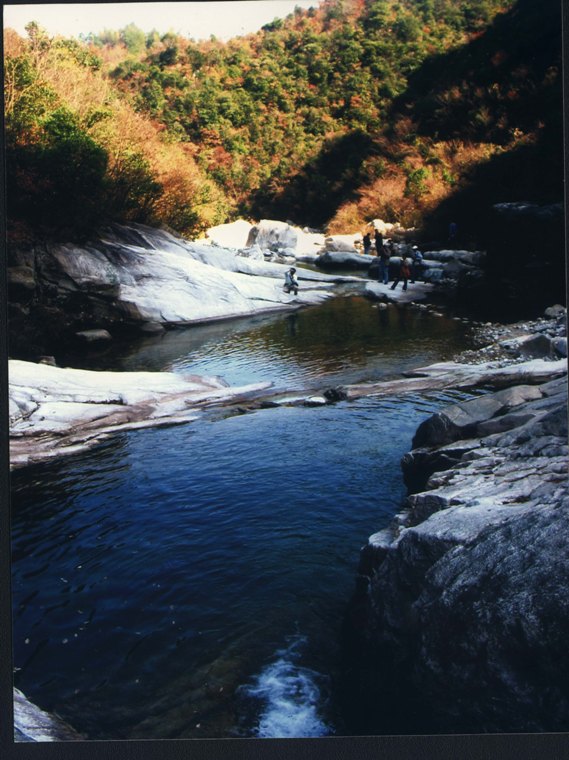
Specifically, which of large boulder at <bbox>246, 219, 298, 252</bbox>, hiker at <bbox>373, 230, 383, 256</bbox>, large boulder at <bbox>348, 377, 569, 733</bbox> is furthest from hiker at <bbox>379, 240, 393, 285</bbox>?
large boulder at <bbox>348, 377, 569, 733</bbox>

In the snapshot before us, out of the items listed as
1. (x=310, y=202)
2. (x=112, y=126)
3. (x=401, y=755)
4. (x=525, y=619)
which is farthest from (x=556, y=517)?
(x=112, y=126)

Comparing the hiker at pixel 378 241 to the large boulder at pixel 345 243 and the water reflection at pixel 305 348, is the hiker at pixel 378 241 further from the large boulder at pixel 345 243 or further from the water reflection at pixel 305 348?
the water reflection at pixel 305 348

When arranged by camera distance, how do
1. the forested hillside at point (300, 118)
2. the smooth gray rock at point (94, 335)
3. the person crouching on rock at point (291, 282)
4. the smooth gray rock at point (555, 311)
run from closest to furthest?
the smooth gray rock at point (555, 311)
the forested hillside at point (300, 118)
the smooth gray rock at point (94, 335)
the person crouching on rock at point (291, 282)

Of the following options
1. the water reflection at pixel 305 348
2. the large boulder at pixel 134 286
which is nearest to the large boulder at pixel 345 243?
the large boulder at pixel 134 286

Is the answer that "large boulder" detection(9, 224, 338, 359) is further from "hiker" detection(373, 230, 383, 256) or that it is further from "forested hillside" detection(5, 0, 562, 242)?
"hiker" detection(373, 230, 383, 256)

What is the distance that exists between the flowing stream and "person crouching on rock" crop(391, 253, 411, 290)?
2.14 feet

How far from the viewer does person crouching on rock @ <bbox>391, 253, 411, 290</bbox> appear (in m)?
5.09

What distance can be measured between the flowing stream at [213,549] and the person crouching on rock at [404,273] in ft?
2.14

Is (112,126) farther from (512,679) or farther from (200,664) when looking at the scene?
(512,679)

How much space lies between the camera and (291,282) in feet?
18.8

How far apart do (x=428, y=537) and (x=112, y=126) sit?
11.4ft

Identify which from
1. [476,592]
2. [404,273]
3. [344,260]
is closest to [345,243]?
[344,260]

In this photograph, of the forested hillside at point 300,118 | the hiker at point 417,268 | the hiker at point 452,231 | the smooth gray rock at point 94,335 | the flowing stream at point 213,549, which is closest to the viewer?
the flowing stream at point 213,549

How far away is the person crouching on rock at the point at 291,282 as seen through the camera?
18.6ft
